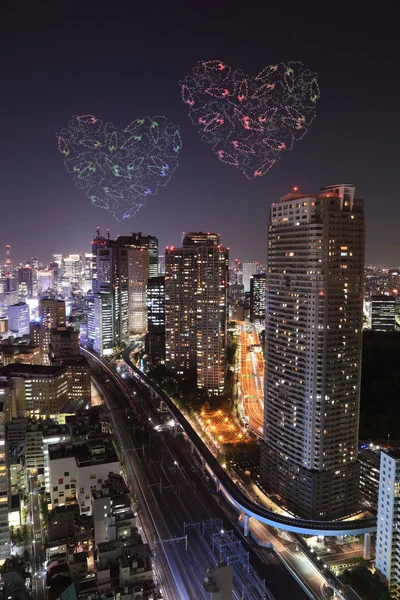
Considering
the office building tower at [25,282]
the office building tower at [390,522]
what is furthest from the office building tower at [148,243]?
the office building tower at [390,522]

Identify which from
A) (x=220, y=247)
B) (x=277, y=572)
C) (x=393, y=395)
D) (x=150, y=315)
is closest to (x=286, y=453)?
(x=277, y=572)

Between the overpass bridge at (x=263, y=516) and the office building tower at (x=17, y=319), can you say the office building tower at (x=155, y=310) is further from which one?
the office building tower at (x=17, y=319)

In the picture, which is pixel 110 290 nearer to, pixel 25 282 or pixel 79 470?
pixel 25 282

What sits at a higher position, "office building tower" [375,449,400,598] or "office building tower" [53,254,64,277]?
"office building tower" [53,254,64,277]

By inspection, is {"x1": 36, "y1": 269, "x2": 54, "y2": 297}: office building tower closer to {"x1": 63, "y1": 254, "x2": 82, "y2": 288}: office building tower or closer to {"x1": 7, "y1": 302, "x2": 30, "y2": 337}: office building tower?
{"x1": 63, "y1": 254, "x2": 82, "y2": 288}: office building tower

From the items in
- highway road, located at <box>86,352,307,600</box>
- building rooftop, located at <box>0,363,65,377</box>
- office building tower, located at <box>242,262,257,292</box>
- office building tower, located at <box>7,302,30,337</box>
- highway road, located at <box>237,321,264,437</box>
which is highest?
office building tower, located at <box>242,262,257,292</box>

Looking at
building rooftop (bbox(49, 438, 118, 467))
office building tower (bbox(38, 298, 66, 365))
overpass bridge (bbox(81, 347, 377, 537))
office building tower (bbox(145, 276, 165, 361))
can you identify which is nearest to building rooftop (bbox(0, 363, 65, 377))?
building rooftop (bbox(49, 438, 118, 467))

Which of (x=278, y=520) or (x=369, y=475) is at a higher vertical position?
(x=369, y=475)

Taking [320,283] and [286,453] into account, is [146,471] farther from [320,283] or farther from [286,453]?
[320,283]

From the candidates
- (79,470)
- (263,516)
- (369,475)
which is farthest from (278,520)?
(79,470)
